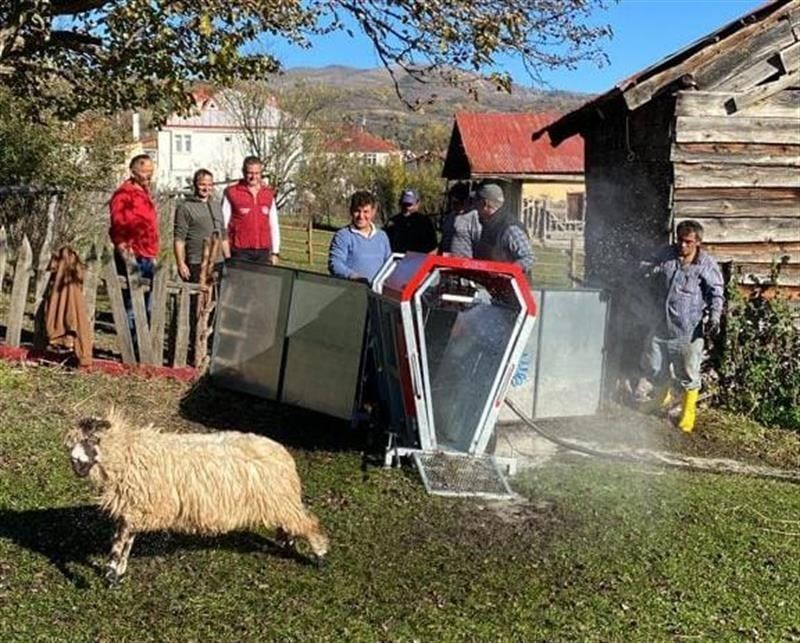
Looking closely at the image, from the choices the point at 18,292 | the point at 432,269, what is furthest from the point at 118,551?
the point at 18,292

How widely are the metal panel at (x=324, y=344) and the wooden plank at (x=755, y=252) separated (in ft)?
13.0

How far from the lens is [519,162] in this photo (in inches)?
1602

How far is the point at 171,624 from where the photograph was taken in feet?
15.9

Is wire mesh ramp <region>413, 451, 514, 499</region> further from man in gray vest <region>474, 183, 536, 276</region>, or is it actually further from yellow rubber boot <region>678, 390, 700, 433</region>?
yellow rubber boot <region>678, 390, 700, 433</region>

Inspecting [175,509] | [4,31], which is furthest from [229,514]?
[4,31]

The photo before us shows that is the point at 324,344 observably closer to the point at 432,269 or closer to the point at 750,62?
the point at 432,269

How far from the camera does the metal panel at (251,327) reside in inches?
349

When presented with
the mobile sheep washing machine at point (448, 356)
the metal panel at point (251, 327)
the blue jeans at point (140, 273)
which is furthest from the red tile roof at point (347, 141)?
the mobile sheep washing machine at point (448, 356)

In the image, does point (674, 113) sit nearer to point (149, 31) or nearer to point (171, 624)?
point (149, 31)

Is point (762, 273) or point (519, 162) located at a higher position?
point (519, 162)

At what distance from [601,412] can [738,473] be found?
65.3 inches

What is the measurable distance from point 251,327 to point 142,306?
1.26m

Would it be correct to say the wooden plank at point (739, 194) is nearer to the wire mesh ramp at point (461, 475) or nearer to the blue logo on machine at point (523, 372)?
the blue logo on machine at point (523, 372)

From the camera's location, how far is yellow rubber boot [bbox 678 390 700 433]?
30.8 ft
